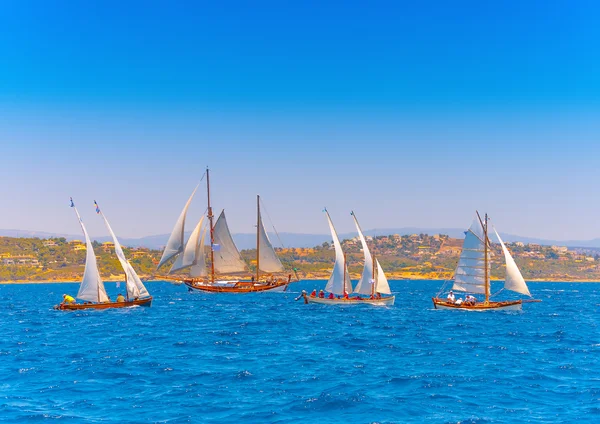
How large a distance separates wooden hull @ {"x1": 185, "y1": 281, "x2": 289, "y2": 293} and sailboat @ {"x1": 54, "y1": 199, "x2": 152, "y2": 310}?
1797 inches

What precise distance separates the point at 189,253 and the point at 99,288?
46451 millimetres

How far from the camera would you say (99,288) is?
85.2m

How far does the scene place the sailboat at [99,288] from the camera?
82.9 meters

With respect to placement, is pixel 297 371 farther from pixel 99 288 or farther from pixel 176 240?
pixel 176 240

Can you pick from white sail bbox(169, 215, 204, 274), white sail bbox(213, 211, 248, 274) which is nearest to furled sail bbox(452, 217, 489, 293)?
white sail bbox(213, 211, 248, 274)

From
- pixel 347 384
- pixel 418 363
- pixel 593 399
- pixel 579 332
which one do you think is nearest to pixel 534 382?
pixel 593 399

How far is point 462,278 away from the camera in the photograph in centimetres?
9225

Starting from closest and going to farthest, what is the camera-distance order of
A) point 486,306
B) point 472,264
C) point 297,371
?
point 297,371
point 486,306
point 472,264

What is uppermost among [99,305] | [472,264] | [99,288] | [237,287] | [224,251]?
[224,251]

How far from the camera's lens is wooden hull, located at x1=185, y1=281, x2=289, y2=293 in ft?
451

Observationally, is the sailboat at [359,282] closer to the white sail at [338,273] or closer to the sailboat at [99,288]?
the white sail at [338,273]

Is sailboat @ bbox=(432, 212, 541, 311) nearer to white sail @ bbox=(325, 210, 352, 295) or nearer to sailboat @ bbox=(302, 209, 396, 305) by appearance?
sailboat @ bbox=(302, 209, 396, 305)

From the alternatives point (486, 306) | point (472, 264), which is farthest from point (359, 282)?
point (486, 306)

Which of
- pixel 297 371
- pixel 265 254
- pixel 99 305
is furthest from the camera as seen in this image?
pixel 265 254
